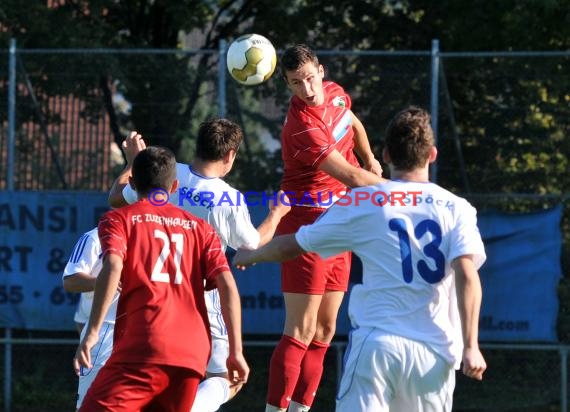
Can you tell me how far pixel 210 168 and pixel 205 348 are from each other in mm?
1894

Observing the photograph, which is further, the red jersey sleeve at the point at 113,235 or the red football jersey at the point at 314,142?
the red football jersey at the point at 314,142

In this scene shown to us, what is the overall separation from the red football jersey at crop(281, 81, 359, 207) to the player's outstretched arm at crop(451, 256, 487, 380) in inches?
90.4

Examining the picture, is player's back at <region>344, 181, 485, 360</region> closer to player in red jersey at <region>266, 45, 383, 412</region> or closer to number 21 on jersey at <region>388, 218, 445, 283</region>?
number 21 on jersey at <region>388, 218, 445, 283</region>

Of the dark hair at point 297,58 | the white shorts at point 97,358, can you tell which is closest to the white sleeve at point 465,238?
the dark hair at point 297,58

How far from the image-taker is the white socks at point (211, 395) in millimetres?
6504

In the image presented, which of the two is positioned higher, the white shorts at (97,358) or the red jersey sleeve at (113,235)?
the red jersey sleeve at (113,235)

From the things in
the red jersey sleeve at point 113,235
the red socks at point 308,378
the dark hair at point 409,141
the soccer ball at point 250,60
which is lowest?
the red socks at point 308,378

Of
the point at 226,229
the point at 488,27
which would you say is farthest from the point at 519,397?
the point at 226,229

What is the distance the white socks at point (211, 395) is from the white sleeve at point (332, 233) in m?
1.53

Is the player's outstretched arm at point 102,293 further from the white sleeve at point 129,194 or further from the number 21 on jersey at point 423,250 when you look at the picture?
the white sleeve at point 129,194

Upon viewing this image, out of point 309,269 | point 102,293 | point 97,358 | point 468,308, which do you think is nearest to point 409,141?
point 468,308

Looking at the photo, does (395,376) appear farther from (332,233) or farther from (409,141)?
(409,141)

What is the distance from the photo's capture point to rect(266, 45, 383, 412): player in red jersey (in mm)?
7414

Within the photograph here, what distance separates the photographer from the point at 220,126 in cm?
717
